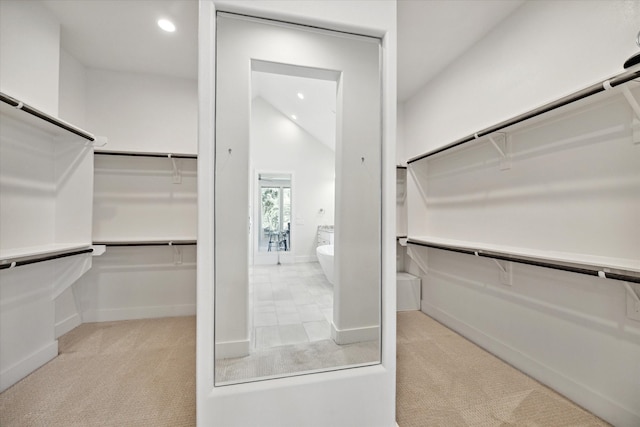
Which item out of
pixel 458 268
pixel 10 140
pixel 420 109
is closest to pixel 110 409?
pixel 10 140

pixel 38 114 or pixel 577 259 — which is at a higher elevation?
pixel 38 114

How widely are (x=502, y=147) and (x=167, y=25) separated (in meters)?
2.81

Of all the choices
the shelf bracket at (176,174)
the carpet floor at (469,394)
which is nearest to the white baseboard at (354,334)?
the carpet floor at (469,394)

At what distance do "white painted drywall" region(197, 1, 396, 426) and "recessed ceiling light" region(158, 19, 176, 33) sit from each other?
136 centimetres

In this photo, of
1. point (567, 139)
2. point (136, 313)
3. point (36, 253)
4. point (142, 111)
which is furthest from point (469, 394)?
point (142, 111)

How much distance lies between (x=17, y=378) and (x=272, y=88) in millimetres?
2461

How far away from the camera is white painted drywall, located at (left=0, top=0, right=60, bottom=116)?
1.74m

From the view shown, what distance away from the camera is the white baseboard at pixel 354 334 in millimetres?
1337

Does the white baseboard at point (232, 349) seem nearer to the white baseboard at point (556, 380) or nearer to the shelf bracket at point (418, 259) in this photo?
the white baseboard at point (556, 380)

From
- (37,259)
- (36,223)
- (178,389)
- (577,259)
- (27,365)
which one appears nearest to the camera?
(577,259)

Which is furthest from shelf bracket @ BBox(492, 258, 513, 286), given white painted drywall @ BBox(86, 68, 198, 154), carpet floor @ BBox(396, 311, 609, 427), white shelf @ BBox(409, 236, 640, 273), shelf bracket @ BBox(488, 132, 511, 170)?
white painted drywall @ BBox(86, 68, 198, 154)

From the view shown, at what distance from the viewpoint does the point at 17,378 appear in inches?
68.0

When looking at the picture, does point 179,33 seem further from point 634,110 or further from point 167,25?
point 634,110

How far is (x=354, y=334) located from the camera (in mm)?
1382
